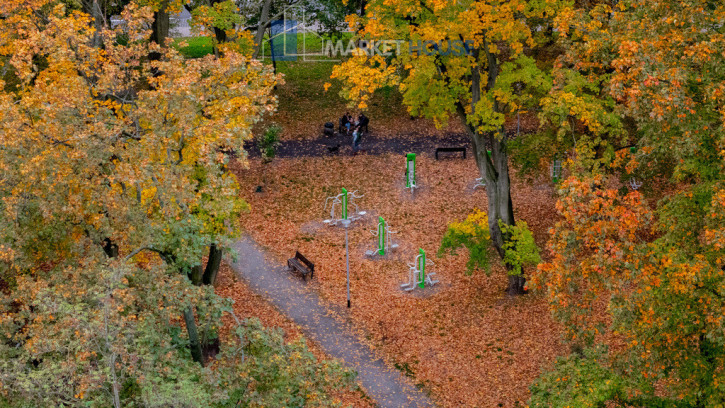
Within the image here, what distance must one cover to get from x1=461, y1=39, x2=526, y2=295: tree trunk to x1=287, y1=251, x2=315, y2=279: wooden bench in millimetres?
5502

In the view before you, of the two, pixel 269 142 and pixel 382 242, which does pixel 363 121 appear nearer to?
pixel 269 142

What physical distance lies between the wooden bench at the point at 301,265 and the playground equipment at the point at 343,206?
2531mm

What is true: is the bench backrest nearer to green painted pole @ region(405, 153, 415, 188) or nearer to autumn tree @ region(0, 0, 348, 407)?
green painted pole @ region(405, 153, 415, 188)

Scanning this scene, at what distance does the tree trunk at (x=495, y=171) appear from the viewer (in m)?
17.0

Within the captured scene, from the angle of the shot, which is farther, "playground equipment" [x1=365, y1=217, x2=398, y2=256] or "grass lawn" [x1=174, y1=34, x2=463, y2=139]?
A: "grass lawn" [x1=174, y1=34, x2=463, y2=139]

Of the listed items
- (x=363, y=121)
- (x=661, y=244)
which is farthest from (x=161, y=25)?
(x=661, y=244)

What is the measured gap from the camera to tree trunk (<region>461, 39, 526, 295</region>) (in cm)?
1703

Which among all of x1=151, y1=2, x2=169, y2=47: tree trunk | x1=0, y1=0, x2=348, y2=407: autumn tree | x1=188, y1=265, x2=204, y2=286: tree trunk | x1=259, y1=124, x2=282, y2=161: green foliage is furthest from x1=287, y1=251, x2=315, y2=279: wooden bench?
x1=151, y1=2, x2=169, y2=47: tree trunk

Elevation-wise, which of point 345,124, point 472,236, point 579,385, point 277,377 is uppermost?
point 345,124

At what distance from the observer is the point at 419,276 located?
20.4m

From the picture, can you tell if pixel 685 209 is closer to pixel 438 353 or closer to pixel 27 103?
pixel 438 353

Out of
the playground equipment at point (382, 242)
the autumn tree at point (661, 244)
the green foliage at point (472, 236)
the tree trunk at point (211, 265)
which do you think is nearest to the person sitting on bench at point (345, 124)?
the playground equipment at point (382, 242)

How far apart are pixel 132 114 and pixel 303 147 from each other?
1666 centimetres

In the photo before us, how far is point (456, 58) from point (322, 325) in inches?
315
